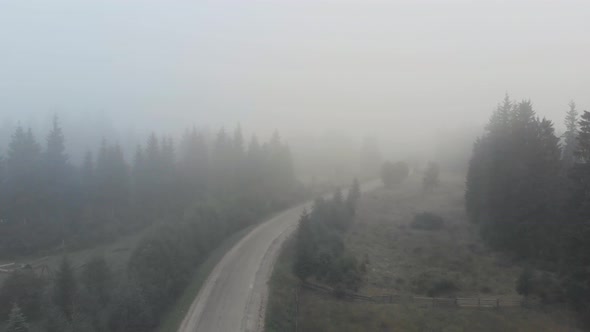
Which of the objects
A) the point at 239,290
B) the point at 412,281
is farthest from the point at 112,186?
the point at 412,281

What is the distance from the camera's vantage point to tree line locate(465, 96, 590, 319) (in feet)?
96.2

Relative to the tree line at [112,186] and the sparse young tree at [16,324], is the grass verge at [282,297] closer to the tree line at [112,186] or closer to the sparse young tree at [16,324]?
the sparse young tree at [16,324]

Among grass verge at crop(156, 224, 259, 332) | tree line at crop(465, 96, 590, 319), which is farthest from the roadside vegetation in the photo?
tree line at crop(465, 96, 590, 319)

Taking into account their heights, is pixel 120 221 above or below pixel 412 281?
above

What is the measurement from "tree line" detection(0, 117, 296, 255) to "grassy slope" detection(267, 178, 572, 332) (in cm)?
2173

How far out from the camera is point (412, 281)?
38938 millimetres

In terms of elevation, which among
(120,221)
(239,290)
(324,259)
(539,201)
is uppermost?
(539,201)

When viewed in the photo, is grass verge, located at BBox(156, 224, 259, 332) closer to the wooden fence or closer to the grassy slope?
the grassy slope

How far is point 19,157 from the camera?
216 feet

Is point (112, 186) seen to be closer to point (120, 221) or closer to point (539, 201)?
point (120, 221)

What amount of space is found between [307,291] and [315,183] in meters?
55.0

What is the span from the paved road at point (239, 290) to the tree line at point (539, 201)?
757 inches

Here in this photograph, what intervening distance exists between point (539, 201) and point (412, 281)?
521 inches

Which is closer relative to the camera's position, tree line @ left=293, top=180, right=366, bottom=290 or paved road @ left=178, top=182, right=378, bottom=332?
paved road @ left=178, top=182, right=378, bottom=332
